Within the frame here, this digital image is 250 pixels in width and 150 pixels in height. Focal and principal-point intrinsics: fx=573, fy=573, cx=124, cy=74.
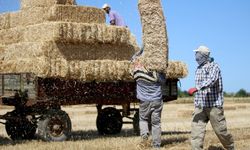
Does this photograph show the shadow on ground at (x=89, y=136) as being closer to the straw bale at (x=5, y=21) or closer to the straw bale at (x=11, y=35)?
the straw bale at (x=11, y=35)

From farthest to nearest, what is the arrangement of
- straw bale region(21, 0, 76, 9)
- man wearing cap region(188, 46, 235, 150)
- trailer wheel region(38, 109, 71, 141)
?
straw bale region(21, 0, 76, 9)
trailer wheel region(38, 109, 71, 141)
man wearing cap region(188, 46, 235, 150)

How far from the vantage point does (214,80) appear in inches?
397

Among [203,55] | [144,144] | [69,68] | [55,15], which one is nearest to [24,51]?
[55,15]

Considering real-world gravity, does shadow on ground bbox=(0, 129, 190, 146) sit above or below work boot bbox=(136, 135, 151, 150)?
below

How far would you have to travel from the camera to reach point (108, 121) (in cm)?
1633

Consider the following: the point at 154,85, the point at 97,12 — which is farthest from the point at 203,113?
the point at 97,12

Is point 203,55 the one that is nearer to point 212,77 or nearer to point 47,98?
point 212,77

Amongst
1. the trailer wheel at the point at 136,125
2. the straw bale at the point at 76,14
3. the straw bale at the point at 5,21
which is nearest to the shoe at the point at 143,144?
the trailer wheel at the point at 136,125

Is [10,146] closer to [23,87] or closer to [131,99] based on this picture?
[23,87]

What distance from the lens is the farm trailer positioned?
521 inches

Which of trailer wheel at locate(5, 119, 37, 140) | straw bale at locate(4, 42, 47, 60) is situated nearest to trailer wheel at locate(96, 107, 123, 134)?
trailer wheel at locate(5, 119, 37, 140)

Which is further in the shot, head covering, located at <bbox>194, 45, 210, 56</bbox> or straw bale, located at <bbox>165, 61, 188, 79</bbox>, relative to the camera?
straw bale, located at <bbox>165, 61, 188, 79</bbox>

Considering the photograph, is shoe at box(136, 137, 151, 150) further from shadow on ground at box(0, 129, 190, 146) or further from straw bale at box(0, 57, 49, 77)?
straw bale at box(0, 57, 49, 77)

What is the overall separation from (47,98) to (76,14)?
2718 mm
